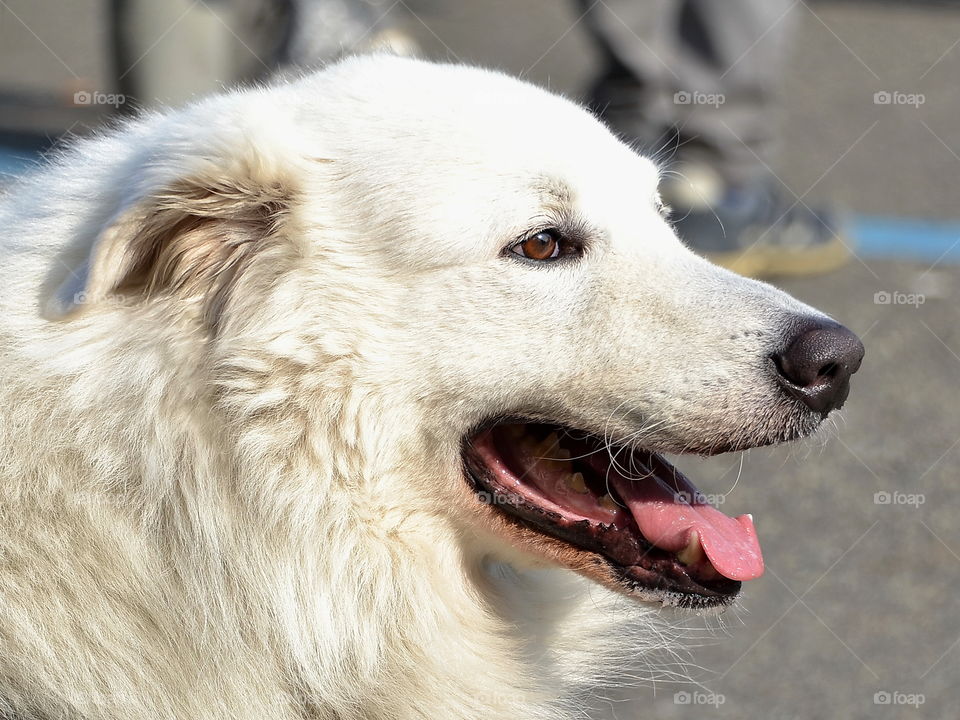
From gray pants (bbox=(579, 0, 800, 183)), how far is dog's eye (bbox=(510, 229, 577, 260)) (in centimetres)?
340

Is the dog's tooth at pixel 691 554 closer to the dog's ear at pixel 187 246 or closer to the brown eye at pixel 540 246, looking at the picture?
the brown eye at pixel 540 246

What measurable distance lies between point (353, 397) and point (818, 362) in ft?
3.13

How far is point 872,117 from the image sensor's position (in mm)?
9320

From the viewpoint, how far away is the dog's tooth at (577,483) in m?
2.60

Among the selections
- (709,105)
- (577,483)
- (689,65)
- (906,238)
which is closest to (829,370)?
(577,483)

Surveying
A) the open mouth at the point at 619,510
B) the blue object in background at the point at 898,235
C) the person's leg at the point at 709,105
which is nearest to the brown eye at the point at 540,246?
the open mouth at the point at 619,510

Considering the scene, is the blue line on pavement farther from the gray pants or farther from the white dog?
the white dog

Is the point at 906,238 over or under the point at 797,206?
under

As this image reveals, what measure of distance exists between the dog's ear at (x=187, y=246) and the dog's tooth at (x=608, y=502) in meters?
0.87

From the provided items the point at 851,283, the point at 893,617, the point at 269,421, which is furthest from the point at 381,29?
the point at 269,421

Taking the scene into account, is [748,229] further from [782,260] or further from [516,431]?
[516,431]

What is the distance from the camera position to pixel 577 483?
8.57 feet

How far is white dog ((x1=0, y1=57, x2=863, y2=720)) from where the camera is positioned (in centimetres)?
227

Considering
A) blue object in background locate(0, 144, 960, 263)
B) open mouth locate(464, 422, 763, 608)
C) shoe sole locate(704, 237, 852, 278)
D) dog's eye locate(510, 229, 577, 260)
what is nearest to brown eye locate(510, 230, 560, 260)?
dog's eye locate(510, 229, 577, 260)
